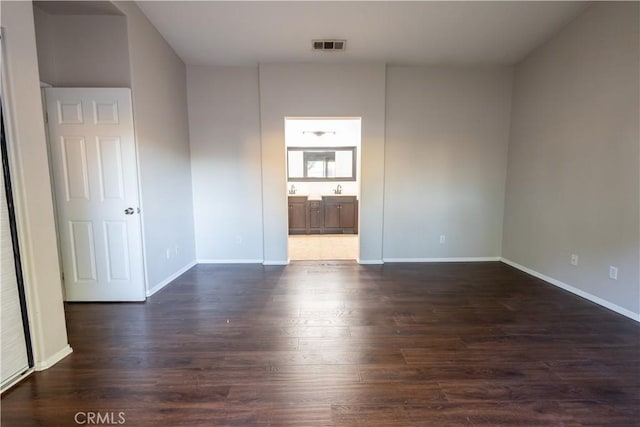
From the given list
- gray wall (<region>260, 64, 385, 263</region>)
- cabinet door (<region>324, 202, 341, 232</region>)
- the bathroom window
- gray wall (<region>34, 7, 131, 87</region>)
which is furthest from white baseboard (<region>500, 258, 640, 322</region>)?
gray wall (<region>34, 7, 131, 87</region>)

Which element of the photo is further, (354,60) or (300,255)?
(300,255)

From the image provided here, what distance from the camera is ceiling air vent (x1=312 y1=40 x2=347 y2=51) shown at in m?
3.47

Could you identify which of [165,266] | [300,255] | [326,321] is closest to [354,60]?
[300,255]

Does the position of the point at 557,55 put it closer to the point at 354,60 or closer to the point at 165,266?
the point at 354,60

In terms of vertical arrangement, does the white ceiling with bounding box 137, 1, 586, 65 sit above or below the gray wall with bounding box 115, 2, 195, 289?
above

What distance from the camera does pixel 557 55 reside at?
133 inches

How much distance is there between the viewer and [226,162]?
424cm

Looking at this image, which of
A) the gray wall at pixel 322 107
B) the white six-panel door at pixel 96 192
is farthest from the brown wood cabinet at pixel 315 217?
the white six-panel door at pixel 96 192

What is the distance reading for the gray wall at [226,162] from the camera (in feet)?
13.5

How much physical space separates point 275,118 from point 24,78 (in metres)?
2.62

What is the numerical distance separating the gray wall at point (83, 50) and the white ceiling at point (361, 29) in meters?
0.47

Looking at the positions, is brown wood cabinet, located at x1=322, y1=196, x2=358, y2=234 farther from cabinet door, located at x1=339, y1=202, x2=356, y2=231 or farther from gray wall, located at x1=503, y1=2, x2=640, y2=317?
gray wall, located at x1=503, y1=2, x2=640, y2=317

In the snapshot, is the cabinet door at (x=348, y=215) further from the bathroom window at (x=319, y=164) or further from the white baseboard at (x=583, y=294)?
the white baseboard at (x=583, y=294)

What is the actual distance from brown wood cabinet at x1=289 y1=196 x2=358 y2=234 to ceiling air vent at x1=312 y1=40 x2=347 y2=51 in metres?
3.31
